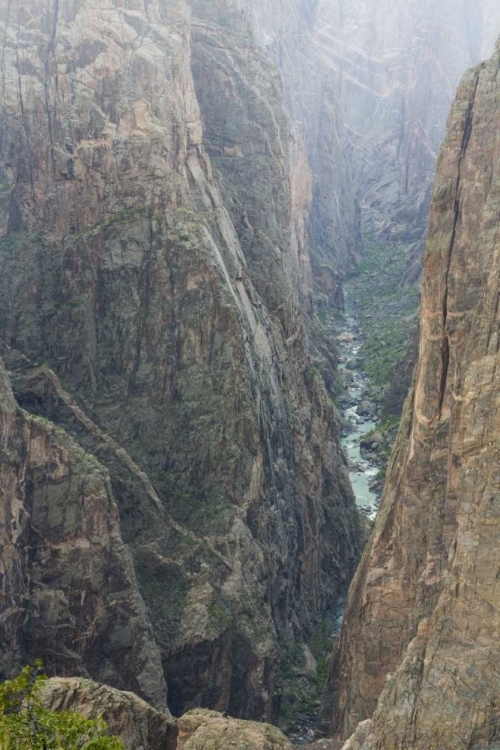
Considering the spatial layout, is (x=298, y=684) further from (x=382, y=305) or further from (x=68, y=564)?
(x=382, y=305)

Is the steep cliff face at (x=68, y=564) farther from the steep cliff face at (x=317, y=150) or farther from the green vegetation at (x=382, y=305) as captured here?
the steep cliff face at (x=317, y=150)

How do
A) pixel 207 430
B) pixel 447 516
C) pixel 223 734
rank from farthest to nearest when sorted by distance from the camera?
1. pixel 207 430
2. pixel 447 516
3. pixel 223 734

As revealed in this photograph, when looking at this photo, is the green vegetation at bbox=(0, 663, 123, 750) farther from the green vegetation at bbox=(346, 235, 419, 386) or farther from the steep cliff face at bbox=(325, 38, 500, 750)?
the green vegetation at bbox=(346, 235, 419, 386)

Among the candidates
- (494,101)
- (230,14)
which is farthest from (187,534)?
(230,14)

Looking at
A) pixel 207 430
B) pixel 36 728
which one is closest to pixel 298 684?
pixel 207 430

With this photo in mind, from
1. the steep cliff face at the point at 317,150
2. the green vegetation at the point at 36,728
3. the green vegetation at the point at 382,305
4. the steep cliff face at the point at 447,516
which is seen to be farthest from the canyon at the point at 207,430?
the steep cliff face at the point at 317,150

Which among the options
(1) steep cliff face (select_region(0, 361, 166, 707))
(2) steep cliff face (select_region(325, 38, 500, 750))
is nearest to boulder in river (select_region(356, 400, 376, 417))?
(2) steep cliff face (select_region(325, 38, 500, 750))

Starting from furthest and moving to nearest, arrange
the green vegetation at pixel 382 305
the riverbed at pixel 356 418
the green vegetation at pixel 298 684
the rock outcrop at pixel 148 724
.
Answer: the green vegetation at pixel 382 305 < the riverbed at pixel 356 418 < the green vegetation at pixel 298 684 < the rock outcrop at pixel 148 724
